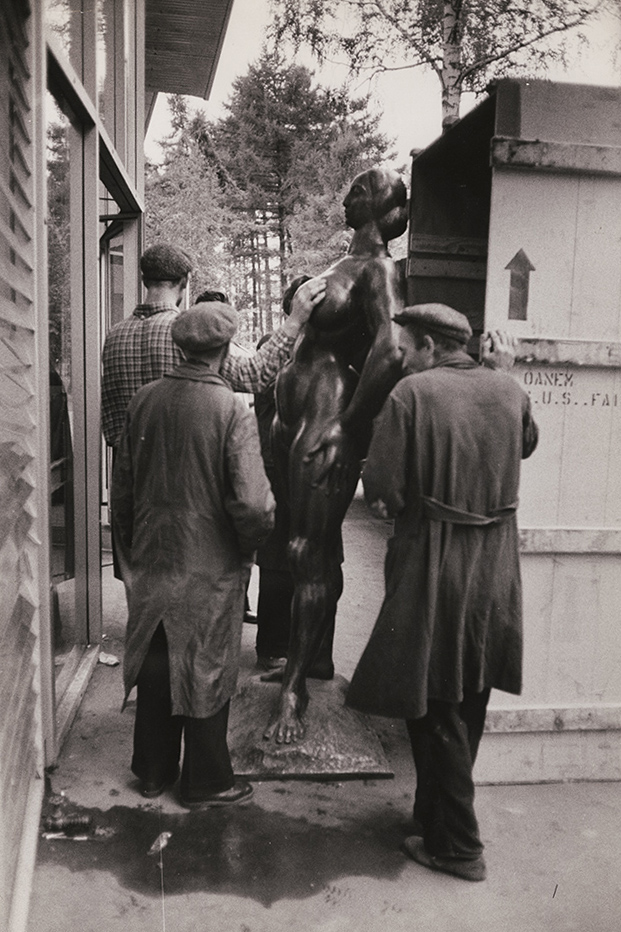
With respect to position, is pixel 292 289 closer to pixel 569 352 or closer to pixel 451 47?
pixel 569 352

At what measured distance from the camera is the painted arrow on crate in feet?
10.4

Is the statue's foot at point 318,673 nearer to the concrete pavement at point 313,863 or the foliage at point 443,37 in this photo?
the concrete pavement at point 313,863

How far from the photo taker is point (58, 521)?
14.2 ft

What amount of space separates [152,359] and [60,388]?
2.11 feet

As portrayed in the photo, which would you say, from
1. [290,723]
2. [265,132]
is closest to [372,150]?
[265,132]

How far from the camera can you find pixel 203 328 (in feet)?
10.00

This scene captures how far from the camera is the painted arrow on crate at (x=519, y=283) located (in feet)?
10.4

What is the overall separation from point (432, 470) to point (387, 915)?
1.34 metres

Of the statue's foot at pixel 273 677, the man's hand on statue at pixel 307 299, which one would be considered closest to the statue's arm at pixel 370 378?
the man's hand on statue at pixel 307 299

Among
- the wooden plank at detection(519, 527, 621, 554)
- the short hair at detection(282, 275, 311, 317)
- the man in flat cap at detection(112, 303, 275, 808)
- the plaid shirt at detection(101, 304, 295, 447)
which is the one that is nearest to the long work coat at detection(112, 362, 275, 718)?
the man in flat cap at detection(112, 303, 275, 808)

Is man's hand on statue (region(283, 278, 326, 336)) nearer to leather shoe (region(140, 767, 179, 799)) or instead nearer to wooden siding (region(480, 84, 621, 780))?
wooden siding (region(480, 84, 621, 780))

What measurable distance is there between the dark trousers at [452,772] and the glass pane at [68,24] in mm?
2936

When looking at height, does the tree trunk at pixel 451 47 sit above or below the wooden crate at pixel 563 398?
above

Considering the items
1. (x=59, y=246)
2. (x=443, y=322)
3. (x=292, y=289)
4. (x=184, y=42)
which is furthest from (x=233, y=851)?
(x=184, y=42)
